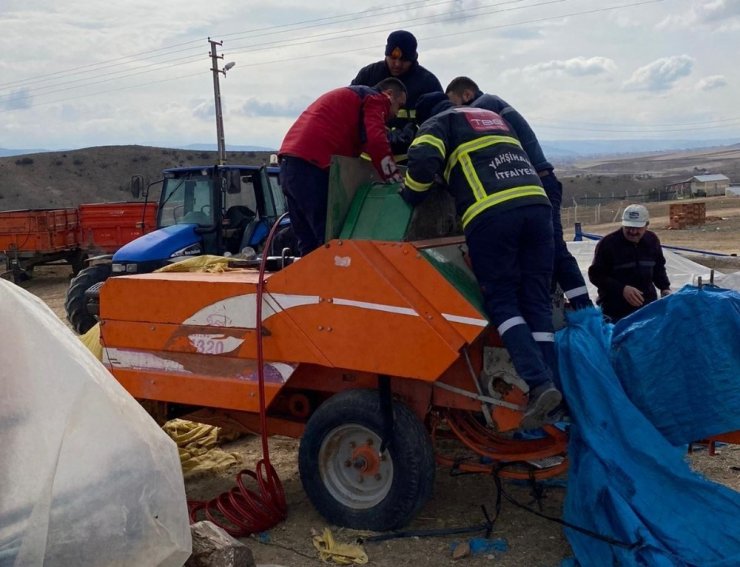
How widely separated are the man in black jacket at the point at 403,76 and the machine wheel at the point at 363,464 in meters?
2.02

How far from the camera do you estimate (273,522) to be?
15.6ft

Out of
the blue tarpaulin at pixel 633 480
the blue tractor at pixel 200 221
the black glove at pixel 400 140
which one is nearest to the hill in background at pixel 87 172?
the blue tractor at pixel 200 221

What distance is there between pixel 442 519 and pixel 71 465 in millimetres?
2557

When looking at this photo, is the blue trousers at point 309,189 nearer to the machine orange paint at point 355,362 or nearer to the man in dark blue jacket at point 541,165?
the machine orange paint at point 355,362

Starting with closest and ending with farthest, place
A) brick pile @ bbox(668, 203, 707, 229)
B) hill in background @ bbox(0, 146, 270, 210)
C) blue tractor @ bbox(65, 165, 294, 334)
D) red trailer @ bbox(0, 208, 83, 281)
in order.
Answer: blue tractor @ bbox(65, 165, 294, 334)
red trailer @ bbox(0, 208, 83, 281)
brick pile @ bbox(668, 203, 707, 229)
hill in background @ bbox(0, 146, 270, 210)

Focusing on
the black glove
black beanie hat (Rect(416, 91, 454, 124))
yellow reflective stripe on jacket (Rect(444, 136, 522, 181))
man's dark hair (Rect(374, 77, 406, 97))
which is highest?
man's dark hair (Rect(374, 77, 406, 97))

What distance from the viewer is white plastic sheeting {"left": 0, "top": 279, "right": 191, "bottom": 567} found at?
2643 mm

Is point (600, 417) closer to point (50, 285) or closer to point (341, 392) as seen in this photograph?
point (341, 392)

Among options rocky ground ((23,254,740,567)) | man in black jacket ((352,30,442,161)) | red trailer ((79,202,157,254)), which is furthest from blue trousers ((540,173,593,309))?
red trailer ((79,202,157,254))

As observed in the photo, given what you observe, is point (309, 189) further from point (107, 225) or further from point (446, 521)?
point (107, 225)

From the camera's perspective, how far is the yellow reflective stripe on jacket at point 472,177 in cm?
436

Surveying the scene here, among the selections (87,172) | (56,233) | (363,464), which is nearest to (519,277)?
(363,464)

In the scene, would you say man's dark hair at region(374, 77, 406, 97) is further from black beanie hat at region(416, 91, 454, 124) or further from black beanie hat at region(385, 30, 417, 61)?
black beanie hat at region(385, 30, 417, 61)

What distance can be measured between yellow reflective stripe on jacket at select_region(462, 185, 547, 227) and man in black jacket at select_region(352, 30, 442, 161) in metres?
1.53
